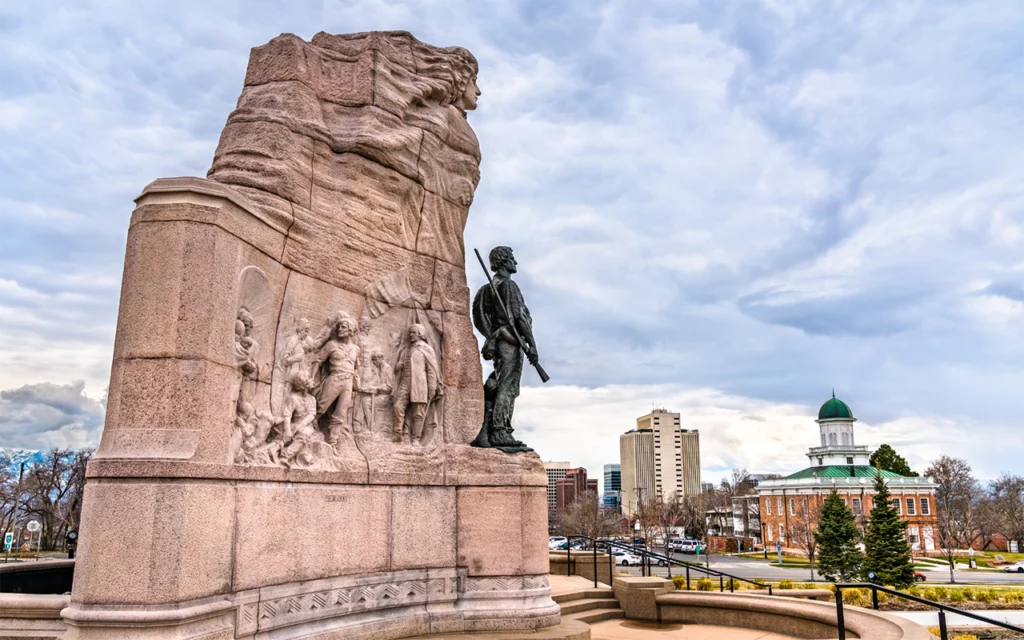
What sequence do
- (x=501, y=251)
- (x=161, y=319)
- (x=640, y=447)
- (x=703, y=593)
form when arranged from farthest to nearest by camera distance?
(x=640, y=447) < (x=703, y=593) < (x=501, y=251) < (x=161, y=319)

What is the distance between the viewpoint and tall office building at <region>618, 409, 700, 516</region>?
152 meters

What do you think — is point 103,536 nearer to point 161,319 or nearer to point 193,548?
point 193,548

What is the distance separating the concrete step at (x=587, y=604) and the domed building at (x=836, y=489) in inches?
2127

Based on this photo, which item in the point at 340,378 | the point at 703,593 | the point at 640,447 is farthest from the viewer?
the point at 640,447

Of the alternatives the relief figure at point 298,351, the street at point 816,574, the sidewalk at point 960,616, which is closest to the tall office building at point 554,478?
the street at point 816,574

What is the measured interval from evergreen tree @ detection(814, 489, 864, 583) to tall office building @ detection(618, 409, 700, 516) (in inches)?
3723

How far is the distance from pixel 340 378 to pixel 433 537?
228 cm

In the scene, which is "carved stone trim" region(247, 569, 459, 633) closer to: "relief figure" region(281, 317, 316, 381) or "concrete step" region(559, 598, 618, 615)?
"relief figure" region(281, 317, 316, 381)

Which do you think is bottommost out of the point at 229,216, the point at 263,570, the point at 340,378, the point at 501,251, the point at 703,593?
the point at 703,593

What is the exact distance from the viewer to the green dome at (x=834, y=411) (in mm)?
82625

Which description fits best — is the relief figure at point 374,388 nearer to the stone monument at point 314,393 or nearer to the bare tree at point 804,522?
the stone monument at point 314,393

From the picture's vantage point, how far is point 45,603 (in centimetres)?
716

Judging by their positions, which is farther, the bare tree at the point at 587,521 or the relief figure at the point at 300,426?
the bare tree at the point at 587,521

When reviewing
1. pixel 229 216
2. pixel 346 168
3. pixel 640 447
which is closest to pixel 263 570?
pixel 229 216
